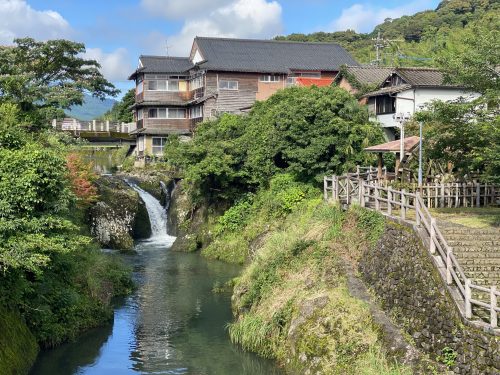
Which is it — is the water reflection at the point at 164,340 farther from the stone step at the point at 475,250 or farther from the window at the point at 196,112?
the window at the point at 196,112

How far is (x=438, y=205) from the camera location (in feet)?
79.4

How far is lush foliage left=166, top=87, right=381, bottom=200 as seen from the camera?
33.0 m

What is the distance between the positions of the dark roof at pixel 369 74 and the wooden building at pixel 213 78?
856 centimetres

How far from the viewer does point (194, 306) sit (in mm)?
25312

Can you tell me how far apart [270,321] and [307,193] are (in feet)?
48.8

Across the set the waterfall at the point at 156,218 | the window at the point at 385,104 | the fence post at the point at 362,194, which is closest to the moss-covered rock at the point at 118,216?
the waterfall at the point at 156,218

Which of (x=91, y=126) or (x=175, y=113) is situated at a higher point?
(x=175, y=113)

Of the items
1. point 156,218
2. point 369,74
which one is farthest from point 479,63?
point 156,218

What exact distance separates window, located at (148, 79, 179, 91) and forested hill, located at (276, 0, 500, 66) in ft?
89.1

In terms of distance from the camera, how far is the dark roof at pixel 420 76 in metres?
39.2

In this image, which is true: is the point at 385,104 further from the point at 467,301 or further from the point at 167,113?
the point at 467,301

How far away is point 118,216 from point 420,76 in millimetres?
23108

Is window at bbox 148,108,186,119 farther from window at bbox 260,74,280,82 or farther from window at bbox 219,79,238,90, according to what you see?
window at bbox 260,74,280,82

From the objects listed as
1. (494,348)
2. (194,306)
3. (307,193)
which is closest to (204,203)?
(307,193)
